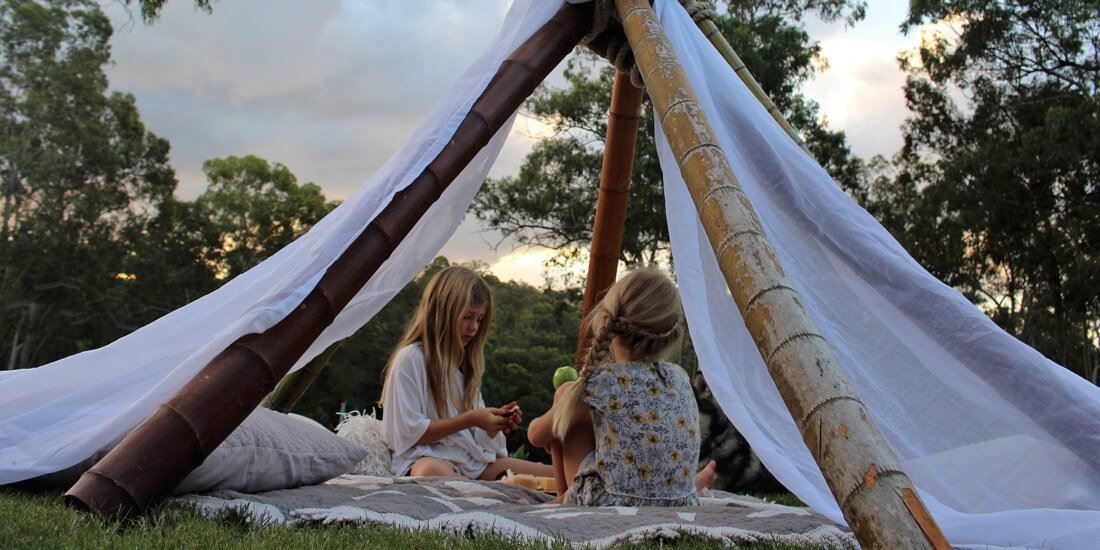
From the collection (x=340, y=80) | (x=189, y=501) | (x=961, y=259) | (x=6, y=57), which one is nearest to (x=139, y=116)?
(x=6, y=57)

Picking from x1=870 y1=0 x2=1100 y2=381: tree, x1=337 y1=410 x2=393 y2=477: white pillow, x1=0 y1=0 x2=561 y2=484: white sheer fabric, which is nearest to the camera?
x1=0 y1=0 x2=561 y2=484: white sheer fabric

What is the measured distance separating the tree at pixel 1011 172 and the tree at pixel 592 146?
69.7 inches

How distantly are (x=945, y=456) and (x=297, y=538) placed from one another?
5.86 ft

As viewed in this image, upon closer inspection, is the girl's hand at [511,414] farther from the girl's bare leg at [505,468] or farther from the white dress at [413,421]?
the girl's bare leg at [505,468]

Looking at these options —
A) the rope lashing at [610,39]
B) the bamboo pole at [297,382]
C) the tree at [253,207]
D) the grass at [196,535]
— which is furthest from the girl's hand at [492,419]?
the tree at [253,207]

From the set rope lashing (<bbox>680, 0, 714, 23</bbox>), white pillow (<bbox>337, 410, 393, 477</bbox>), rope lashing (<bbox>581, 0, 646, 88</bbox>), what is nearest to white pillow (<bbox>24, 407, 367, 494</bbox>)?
white pillow (<bbox>337, 410, 393, 477</bbox>)

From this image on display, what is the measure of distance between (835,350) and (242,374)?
172 centimetres

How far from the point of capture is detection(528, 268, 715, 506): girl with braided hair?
269cm

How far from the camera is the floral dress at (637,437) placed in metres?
2.69

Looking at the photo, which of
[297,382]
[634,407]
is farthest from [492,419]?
[297,382]

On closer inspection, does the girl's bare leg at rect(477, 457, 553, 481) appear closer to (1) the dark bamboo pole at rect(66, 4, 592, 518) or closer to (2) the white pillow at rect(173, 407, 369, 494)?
(2) the white pillow at rect(173, 407, 369, 494)

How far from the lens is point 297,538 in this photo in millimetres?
1948

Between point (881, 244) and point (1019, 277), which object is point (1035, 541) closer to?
point (881, 244)

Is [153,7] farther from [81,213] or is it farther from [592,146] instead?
[81,213]
